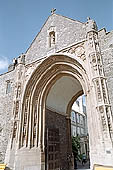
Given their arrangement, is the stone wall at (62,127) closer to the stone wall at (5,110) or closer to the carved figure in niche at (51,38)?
the stone wall at (5,110)

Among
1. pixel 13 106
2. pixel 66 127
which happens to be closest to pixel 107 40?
pixel 13 106

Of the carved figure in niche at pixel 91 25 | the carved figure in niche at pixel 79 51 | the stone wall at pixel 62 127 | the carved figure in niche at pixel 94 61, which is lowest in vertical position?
the stone wall at pixel 62 127

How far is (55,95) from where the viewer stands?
9.20 meters

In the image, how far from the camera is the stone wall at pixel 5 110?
7.07 metres

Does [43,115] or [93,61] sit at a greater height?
[93,61]

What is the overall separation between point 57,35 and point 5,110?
4.90 meters

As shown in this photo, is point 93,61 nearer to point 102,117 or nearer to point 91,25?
point 91,25

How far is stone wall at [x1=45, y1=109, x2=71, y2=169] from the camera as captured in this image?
8.34 m

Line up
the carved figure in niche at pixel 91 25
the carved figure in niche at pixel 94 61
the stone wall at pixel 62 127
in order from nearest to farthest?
the carved figure in niche at pixel 94 61 → the carved figure in niche at pixel 91 25 → the stone wall at pixel 62 127

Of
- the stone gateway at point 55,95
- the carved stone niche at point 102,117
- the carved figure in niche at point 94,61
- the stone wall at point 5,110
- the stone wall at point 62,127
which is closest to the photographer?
the carved stone niche at point 102,117

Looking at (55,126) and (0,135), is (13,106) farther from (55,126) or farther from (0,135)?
(55,126)

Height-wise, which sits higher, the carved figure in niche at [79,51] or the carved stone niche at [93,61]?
the carved figure in niche at [79,51]

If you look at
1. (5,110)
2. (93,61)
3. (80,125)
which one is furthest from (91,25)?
(80,125)

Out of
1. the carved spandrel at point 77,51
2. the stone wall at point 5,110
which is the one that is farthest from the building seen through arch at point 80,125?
the carved spandrel at point 77,51
